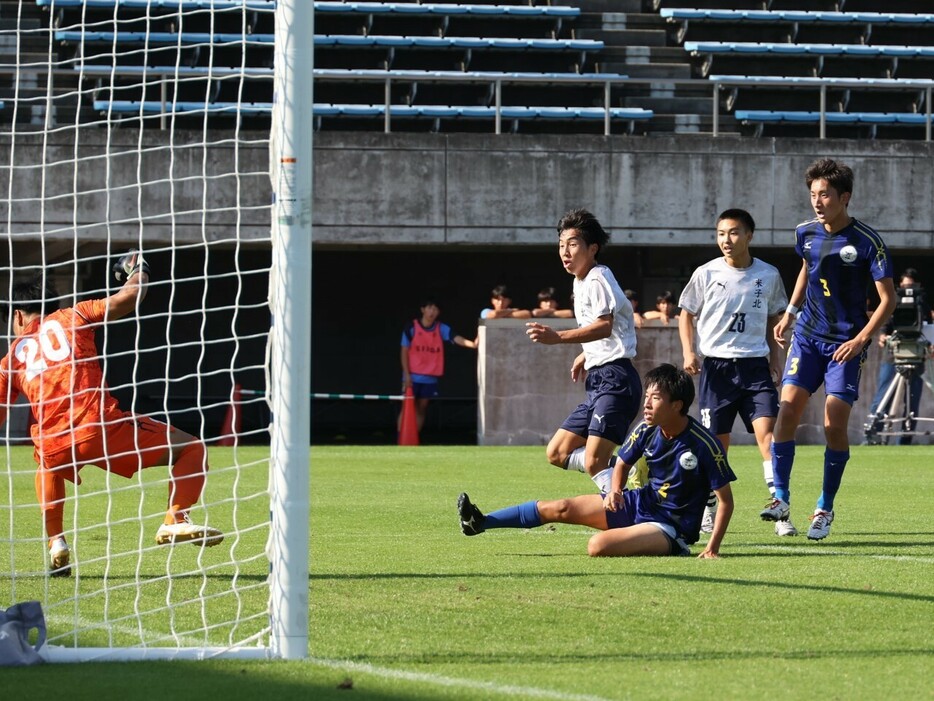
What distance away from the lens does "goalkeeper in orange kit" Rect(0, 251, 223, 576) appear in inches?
277

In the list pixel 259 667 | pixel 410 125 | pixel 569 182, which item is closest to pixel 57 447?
pixel 259 667

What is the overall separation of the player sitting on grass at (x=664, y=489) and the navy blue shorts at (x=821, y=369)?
1355 millimetres

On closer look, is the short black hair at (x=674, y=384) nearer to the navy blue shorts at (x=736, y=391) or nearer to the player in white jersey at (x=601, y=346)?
the player in white jersey at (x=601, y=346)

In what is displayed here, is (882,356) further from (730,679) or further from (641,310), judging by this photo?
(730,679)

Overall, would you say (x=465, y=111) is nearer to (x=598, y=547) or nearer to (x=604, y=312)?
(x=604, y=312)

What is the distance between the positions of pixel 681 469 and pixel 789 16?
20458mm

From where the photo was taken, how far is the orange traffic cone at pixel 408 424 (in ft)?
66.9

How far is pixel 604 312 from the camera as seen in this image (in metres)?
8.16

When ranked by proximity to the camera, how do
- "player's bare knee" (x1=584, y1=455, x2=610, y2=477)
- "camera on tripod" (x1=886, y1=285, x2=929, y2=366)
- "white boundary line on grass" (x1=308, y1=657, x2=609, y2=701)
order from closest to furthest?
"white boundary line on grass" (x1=308, y1=657, x2=609, y2=701) < "player's bare knee" (x1=584, y1=455, x2=610, y2=477) < "camera on tripod" (x1=886, y1=285, x2=929, y2=366)

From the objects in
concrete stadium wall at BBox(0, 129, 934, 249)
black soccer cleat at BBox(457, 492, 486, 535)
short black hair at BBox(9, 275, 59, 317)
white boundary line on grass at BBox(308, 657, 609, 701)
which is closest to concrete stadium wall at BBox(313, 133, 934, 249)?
concrete stadium wall at BBox(0, 129, 934, 249)

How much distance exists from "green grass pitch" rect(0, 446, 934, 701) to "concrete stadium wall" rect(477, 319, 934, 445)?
9373 millimetres

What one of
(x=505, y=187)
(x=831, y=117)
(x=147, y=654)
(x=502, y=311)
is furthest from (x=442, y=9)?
(x=147, y=654)

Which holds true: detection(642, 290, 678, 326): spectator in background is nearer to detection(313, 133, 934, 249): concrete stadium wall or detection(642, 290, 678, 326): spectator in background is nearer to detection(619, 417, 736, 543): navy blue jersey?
detection(313, 133, 934, 249): concrete stadium wall

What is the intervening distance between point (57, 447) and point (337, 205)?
1412 cm
